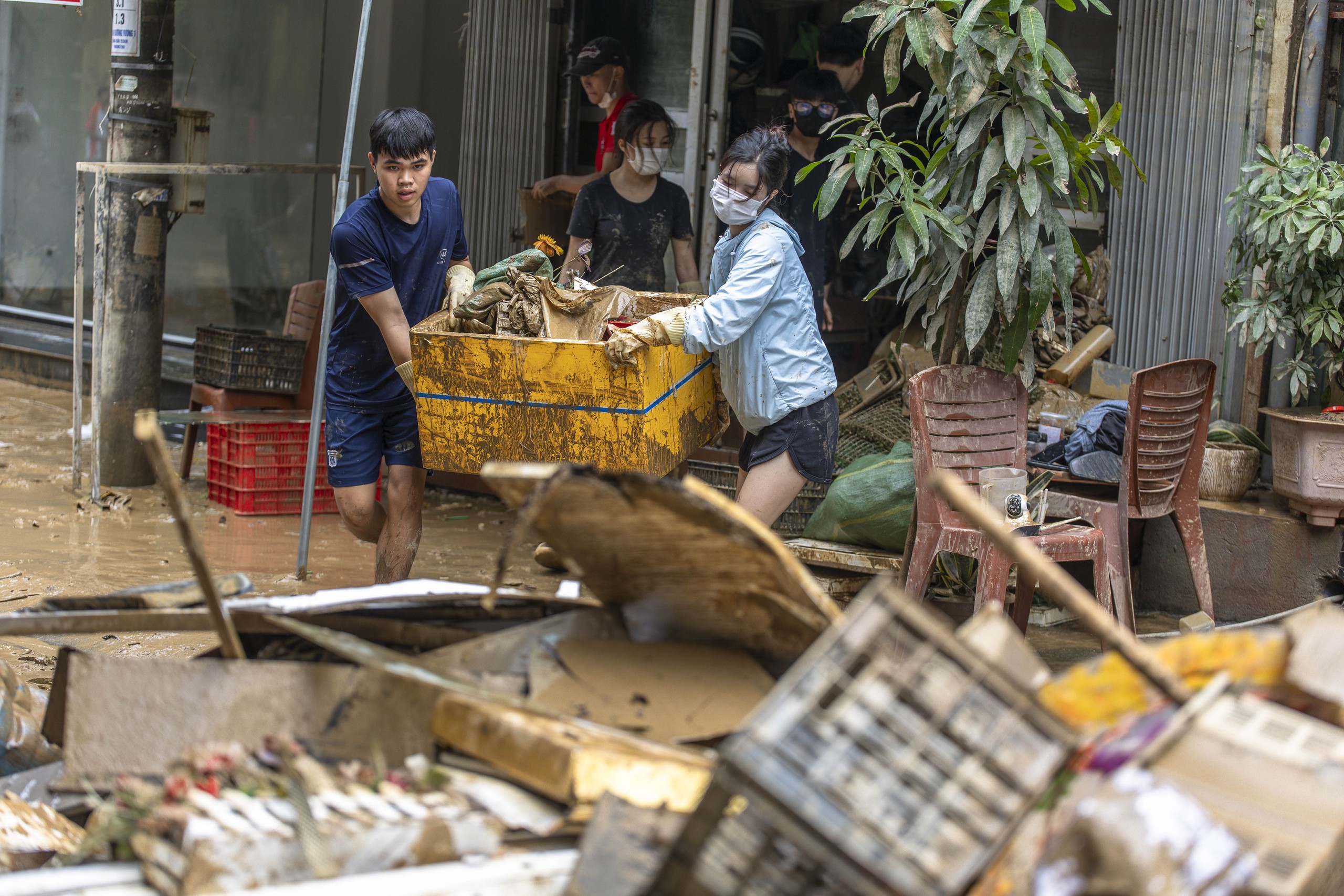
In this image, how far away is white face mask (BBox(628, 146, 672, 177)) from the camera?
247 inches

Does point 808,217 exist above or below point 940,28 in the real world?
below

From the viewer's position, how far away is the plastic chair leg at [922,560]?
187 inches

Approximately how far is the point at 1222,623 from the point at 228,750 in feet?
15.7

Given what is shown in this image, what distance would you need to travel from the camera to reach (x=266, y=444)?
7109mm

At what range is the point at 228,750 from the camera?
7.36 feet

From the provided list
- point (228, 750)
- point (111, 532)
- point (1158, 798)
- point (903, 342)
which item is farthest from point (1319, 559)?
point (111, 532)

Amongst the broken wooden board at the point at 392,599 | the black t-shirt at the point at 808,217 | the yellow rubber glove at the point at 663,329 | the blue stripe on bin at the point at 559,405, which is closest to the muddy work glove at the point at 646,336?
the yellow rubber glove at the point at 663,329

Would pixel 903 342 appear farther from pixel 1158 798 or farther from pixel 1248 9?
pixel 1158 798

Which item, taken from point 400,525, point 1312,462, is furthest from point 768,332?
point 1312,462

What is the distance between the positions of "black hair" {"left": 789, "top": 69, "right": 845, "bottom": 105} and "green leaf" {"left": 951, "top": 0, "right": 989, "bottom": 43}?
2.36m

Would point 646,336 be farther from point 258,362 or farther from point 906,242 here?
point 258,362

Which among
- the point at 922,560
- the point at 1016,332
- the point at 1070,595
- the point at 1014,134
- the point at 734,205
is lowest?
the point at 922,560

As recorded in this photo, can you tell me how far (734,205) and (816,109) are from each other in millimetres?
2639

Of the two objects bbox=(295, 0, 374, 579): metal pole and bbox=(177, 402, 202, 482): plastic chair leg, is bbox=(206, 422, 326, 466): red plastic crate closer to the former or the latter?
bbox=(177, 402, 202, 482): plastic chair leg
